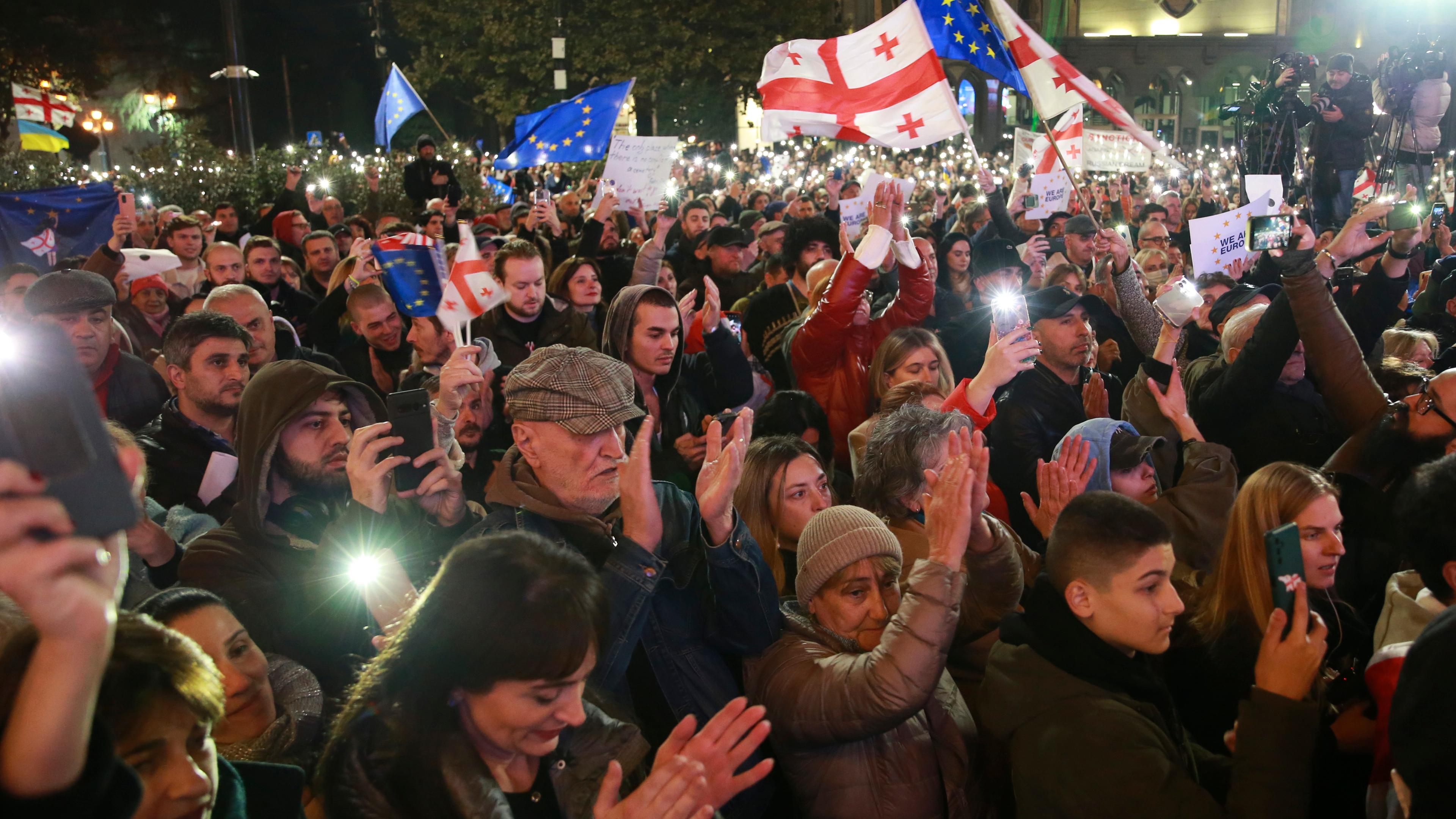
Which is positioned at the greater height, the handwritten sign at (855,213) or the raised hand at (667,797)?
the handwritten sign at (855,213)

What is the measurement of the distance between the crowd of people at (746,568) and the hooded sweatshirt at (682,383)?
24mm

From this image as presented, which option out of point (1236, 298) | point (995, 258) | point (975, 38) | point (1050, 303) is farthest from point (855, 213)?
point (1050, 303)

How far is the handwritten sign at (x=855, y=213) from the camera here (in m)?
8.87

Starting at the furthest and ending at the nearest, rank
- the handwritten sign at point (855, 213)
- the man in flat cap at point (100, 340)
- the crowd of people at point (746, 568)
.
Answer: the handwritten sign at point (855, 213) → the man in flat cap at point (100, 340) → the crowd of people at point (746, 568)

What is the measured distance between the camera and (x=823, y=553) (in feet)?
10.2

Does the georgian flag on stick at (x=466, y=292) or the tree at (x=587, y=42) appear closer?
the georgian flag on stick at (x=466, y=292)

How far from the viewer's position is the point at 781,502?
3.78 m

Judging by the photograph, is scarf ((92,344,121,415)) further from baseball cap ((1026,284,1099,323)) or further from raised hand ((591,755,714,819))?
baseball cap ((1026,284,1099,323))

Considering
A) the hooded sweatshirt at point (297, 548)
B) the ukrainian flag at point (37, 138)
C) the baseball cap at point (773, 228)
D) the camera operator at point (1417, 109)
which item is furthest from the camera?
the ukrainian flag at point (37, 138)

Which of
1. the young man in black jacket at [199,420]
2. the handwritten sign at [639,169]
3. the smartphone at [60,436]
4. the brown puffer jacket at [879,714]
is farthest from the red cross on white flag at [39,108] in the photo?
the smartphone at [60,436]

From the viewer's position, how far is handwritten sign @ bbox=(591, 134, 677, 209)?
10039mm

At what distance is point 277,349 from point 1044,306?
13.7ft

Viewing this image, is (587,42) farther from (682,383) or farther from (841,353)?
(682,383)

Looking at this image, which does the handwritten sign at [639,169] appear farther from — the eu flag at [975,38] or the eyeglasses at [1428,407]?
the eyeglasses at [1428,407]
